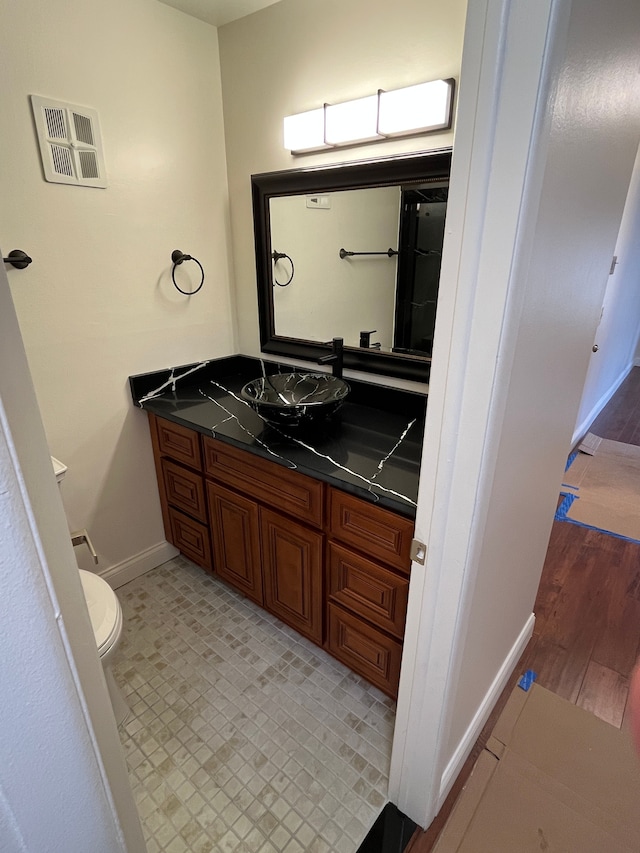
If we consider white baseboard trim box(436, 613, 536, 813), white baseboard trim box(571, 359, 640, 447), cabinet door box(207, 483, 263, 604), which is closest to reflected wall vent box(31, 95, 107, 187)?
A: cabinet door box(207, 483, 263, 604)

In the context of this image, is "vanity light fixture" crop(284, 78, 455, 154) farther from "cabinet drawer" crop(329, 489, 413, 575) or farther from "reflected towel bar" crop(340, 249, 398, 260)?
"cabinet drawer" crop(329, 489, 413, 575)

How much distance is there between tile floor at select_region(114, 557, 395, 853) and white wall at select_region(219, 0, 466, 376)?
Answer: 157cm

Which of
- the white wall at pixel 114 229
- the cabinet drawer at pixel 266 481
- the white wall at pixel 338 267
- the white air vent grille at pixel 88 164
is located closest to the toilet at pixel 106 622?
the white wall at pixel 114 229

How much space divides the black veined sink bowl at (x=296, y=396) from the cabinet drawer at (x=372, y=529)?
32 cm

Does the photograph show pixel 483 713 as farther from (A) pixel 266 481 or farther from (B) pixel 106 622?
(B) pixel 106 622

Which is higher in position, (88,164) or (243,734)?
(88,164)

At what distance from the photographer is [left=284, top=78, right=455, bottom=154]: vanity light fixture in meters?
1.38

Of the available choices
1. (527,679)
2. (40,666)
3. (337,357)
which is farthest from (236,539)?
(40,666)

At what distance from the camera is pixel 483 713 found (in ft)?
4.68

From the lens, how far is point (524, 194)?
2.17 ft

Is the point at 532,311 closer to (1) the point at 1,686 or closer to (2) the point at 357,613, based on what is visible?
(1) the point at 1,686

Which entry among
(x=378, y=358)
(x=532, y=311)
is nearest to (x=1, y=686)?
(x=532, y=311)

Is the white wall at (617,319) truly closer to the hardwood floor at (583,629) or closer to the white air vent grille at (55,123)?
the hardwood floor at (583,629)

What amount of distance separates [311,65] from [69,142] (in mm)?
912
